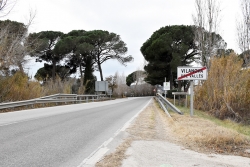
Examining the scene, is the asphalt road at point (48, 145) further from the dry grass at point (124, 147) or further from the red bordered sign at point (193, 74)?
the red bordered sign at point (193, 74)

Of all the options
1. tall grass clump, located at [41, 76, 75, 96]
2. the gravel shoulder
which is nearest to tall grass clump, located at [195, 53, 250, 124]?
the gravel shoulder

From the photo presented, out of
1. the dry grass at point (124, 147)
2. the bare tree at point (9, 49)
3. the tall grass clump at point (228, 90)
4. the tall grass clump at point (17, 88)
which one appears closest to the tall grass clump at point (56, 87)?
the tall grass clump at point (17, 88)

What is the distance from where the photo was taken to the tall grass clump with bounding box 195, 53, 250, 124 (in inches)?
595

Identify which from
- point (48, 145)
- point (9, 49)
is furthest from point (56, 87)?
point (48, 145)

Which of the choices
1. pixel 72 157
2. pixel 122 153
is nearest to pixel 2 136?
pixel 72 157

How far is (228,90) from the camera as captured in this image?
15461 millimetres

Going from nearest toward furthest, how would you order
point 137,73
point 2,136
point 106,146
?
1. point 106,146
2. point 2,136
3. point 137,73

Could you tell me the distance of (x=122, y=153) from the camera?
5.78 metres

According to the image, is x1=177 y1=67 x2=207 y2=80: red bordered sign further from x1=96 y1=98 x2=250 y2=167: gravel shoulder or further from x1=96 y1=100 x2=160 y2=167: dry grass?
x1=96 y1=98 x2=250 y2=167: gravel shoulder

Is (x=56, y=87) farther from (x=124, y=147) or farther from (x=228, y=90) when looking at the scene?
(x=124, y=147)

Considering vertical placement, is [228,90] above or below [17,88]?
below

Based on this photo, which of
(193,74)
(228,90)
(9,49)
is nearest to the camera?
(193,74)

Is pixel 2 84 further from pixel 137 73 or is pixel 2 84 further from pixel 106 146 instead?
pixel 137 73

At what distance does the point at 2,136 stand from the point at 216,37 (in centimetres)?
2299
